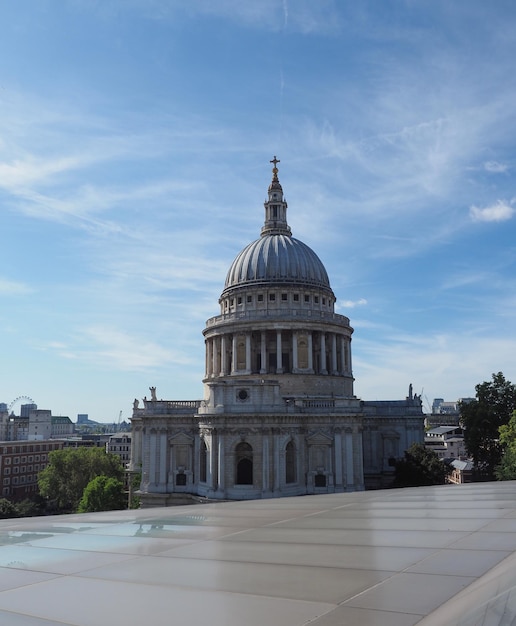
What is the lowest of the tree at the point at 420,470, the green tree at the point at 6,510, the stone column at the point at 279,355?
the green tree at the point at 6,510

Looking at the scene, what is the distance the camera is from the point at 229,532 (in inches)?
483

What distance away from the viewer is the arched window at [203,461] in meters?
60.0

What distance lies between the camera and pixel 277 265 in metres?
76.2

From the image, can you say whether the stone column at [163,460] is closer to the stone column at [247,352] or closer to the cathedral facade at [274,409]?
the cathedral facade at [274,409]

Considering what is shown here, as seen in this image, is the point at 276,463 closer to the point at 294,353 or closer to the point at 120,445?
the point at 294,353

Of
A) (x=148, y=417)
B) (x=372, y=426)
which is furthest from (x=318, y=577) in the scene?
(x=372, y=426)

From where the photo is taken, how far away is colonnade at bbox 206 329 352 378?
6962 centimetres

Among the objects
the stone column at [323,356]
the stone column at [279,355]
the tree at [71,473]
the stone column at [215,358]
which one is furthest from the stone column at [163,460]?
the tree at [71,473]

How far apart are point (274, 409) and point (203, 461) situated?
1025 centimetres

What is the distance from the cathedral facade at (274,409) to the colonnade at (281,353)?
132 mm

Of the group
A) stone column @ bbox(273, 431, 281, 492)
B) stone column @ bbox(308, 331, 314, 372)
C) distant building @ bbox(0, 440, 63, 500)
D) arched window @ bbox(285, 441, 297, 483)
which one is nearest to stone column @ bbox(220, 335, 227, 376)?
stone column @ bbox(308, 331, 314, 372)

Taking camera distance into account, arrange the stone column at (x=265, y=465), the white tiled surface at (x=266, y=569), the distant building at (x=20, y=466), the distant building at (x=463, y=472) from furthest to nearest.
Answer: the distant building at (x=20, y=466) → the distant building at (x=463, y=472) → the stone column at (x=265, y=465) → the white tiled surface at (x=266, y=569)

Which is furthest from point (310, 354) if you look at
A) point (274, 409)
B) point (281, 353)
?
point (274, 409)

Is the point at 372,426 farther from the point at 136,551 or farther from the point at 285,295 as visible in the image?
the point at 136,551
